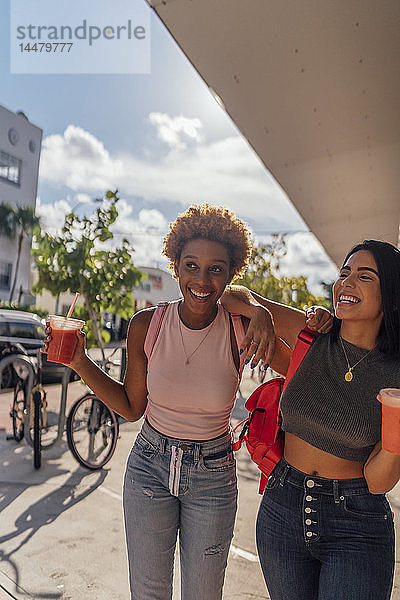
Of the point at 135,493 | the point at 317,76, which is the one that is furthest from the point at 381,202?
the point at 135,493

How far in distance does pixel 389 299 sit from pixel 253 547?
2620 mm

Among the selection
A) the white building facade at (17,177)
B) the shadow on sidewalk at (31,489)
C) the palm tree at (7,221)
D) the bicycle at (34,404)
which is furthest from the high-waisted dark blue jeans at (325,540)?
the palm tree at (7,221)

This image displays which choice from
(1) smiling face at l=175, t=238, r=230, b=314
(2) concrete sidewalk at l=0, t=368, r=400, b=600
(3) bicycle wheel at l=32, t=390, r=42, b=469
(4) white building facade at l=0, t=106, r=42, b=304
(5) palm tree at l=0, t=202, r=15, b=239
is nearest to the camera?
(1) smiling face at l=175, t=238, r=230, b=314

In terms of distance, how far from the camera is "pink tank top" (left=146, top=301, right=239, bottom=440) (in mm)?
2029

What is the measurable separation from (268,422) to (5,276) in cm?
2787

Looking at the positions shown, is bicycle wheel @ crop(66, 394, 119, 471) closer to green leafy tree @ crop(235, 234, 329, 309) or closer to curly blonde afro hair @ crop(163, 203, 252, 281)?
curly blonde afro hair @ crop(163, 203, 252, 281)

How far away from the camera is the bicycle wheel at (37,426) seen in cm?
520

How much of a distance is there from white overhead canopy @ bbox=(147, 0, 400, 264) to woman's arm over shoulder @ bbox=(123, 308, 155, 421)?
58.8 inches

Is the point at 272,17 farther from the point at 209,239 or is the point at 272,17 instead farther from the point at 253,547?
the point at 253,547

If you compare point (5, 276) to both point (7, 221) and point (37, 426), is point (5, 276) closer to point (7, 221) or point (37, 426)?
point (7, 221)

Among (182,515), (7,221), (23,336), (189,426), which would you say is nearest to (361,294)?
(189,426)

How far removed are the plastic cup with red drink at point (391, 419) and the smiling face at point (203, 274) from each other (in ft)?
2.48

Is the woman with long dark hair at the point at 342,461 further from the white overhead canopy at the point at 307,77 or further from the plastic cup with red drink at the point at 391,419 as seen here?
the white overhead canopy at the point at 307,77

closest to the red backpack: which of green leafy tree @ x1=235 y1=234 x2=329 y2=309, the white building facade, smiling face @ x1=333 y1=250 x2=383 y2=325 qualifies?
smiling face @ x1=333 y1=250 x2=383 y2=325
